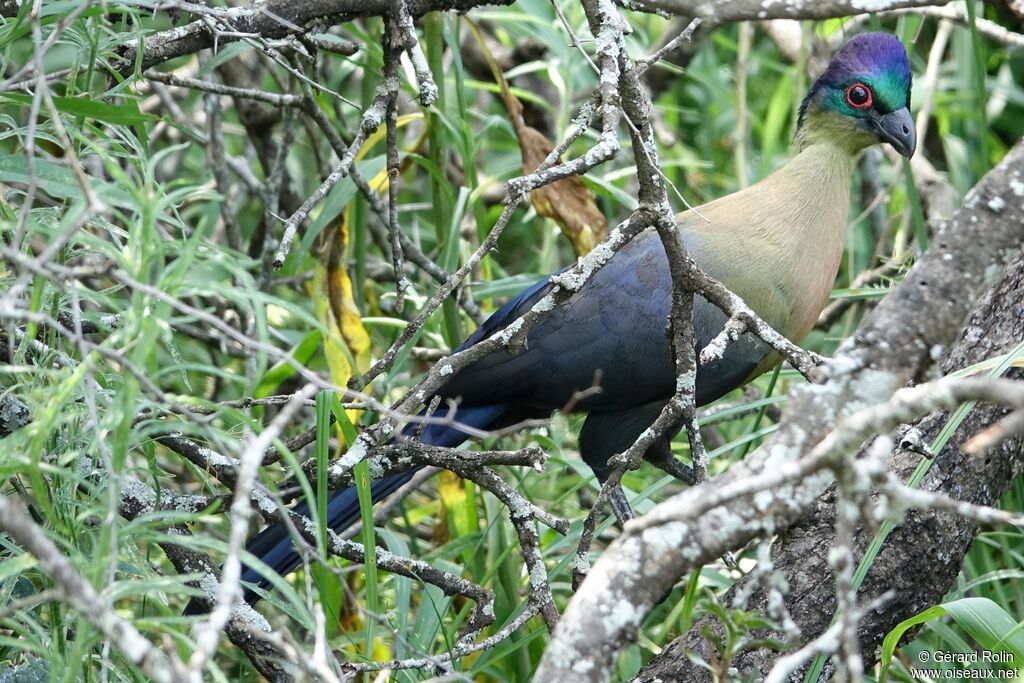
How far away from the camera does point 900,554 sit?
7.26 ft

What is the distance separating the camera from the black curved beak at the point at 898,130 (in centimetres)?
290

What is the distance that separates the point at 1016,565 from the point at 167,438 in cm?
208

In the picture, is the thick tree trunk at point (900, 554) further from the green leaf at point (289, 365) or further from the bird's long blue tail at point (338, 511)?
the green leaf at point (289, 365)

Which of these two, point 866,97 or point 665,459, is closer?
point 665,459

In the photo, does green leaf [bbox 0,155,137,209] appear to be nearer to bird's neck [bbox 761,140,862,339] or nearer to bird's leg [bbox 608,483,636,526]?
bird's leg [bbox 608,483,636,526]

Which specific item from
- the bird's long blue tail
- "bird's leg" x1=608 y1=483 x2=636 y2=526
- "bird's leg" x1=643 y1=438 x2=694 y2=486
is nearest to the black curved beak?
"bird's leg" x1=643 y1=438 x2=694 y2=486

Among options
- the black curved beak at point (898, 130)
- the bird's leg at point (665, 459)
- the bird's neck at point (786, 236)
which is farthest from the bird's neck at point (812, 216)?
the bird's leg at point (665, 459)

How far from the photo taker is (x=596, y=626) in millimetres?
1276

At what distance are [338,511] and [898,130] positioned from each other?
174cm

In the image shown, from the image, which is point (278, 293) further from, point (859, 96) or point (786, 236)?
point (859, 96)

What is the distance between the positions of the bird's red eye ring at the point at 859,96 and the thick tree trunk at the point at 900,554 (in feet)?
2.78

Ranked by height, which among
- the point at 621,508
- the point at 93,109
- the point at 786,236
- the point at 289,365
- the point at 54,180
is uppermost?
the point at 93,109

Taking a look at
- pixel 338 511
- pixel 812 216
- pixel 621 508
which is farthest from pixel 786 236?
pixel 338 511

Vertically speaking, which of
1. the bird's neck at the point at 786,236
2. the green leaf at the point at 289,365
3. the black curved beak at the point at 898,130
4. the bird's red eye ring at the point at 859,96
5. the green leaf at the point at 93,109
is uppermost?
the green leaf at the point at 93,109
